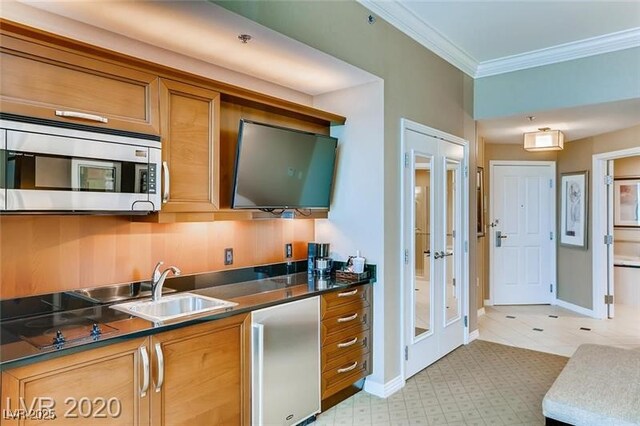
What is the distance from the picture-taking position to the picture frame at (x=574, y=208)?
5.50 metres

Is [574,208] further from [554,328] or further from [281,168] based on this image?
[281,168]

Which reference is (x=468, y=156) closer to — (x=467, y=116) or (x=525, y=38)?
(x=467, y=116)

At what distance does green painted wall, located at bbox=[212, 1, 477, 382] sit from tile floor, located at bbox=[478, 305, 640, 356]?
203 cm

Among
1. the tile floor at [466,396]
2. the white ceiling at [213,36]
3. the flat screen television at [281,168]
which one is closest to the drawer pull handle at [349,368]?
the tile floor at [466,396]

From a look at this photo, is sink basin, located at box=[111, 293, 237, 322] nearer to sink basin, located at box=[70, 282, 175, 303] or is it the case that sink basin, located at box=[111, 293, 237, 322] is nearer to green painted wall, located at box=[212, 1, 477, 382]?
sink basin, located at box=[70, 282, 175, 303]

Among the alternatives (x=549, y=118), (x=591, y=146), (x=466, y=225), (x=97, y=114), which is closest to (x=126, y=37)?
(x=97, y=114)

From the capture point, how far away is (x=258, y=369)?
7.73 ft

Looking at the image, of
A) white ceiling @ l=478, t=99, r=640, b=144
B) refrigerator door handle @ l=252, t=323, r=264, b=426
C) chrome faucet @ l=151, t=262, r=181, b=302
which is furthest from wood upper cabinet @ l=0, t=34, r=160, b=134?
white ceiling @ l=478, t=99, r=640, b=144

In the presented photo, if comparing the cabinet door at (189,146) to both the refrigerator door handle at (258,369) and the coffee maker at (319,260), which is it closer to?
the refrigerator door handle at (258,369)

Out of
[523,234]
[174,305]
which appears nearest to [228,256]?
[174,305]

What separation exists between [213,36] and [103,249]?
1407 millimetres

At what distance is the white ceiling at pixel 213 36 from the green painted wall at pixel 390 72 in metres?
0.07

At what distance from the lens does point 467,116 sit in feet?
14.4

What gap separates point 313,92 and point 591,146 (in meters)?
4.13
